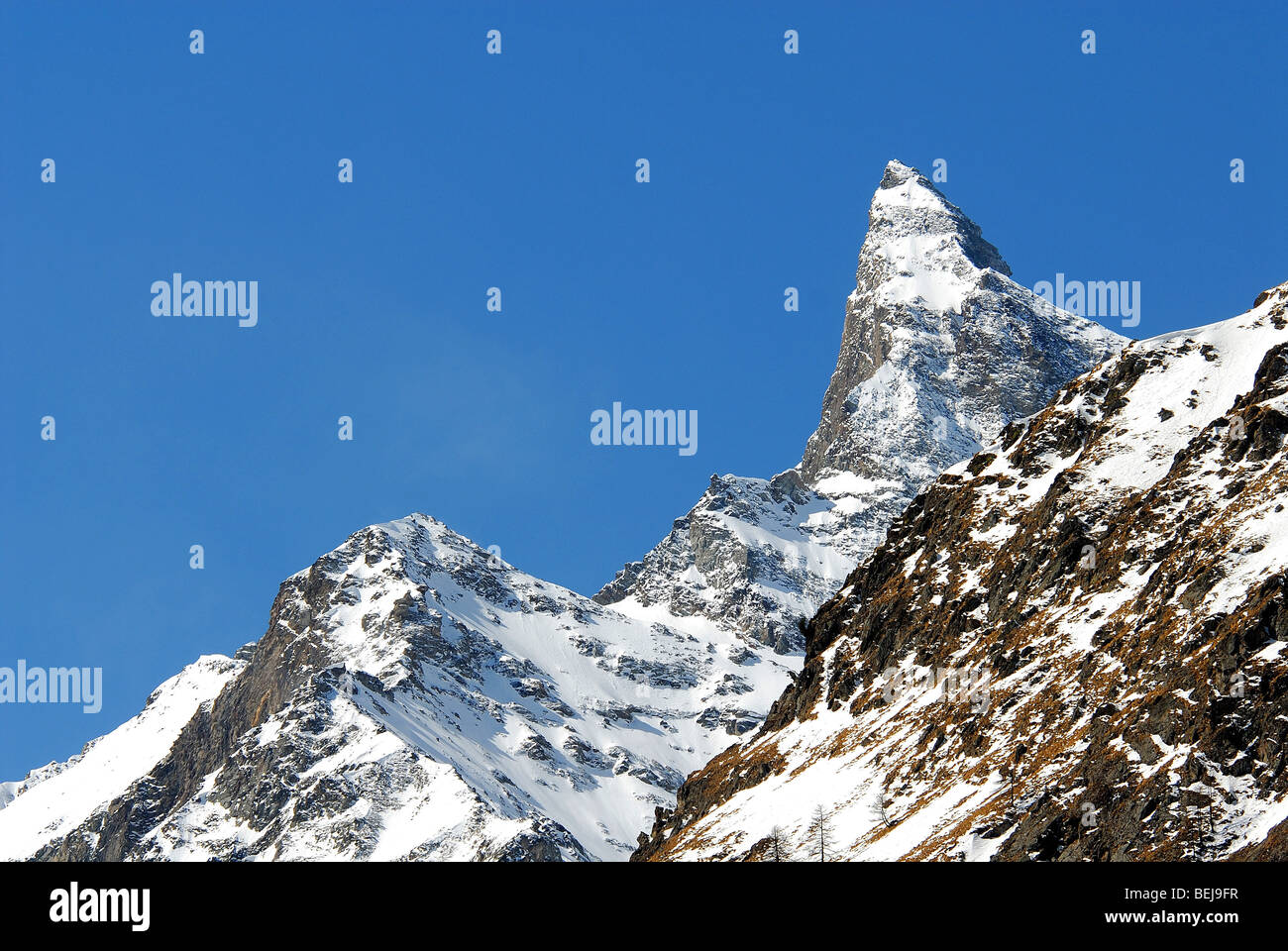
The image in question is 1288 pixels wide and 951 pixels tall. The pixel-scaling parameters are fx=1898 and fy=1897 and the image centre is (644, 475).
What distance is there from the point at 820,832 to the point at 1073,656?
20230 millimetres

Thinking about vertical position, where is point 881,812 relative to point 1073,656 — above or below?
below

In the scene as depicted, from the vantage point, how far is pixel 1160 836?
299ft

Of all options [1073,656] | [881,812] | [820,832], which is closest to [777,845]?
[820,832]

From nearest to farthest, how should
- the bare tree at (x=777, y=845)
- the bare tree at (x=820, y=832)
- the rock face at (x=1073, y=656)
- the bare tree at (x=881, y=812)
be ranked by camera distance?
the rock face at (x=1073, y=656)
the bare tree at (x=820, y=832)
the bare tree at (x=881, y=812)
the bare tree at (x=777, y=845)

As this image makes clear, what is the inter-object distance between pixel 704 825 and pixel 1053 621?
1348 inches

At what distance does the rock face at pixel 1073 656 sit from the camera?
321 feet

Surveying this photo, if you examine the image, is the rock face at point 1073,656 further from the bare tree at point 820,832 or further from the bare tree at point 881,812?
the bare tree at point 820,832

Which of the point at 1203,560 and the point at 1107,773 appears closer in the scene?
the point at 1107,773

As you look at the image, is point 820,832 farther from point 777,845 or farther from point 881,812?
point 881,812

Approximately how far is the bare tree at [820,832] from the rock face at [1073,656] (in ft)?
1.81

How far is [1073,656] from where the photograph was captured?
406 feet

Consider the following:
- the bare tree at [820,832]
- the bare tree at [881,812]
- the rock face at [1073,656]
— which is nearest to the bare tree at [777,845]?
the rock face at [1073,656]
